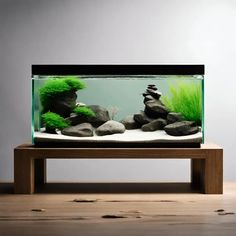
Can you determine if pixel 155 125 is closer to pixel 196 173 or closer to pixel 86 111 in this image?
pixel 86 111

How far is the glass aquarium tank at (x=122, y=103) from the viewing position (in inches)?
76.6

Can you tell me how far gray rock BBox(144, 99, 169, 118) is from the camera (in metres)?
1.96

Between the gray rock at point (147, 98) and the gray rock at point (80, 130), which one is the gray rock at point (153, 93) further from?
the gray rock at point (80, 130)

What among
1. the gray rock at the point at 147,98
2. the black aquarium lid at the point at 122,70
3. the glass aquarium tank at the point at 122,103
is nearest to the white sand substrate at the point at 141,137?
the glass aquarium tank at the point at 122,103

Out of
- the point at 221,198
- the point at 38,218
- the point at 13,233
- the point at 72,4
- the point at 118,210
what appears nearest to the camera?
the point at 13,233

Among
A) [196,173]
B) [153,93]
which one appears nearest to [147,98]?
[153,93]

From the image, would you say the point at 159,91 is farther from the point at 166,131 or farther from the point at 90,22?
the point at 90,22

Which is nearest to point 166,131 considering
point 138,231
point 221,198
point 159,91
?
point 159,91

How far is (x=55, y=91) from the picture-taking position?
1964mm

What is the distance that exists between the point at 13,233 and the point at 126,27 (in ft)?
4.84

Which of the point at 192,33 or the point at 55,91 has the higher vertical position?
the point at 192,33

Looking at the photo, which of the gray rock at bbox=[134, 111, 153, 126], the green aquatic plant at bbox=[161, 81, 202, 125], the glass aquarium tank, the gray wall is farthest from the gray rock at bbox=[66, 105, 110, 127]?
the gray wall

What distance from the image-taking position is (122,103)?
6.40 ft

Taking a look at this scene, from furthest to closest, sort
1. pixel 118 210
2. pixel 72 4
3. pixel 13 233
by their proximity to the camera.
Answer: pixel 72 4, pixel 118 210, pixel 13 233
